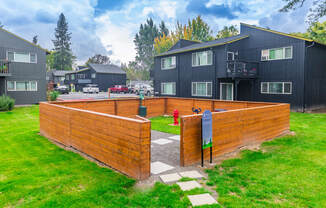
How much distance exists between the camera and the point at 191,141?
5.01 m

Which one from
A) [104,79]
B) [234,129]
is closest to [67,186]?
[234,129]

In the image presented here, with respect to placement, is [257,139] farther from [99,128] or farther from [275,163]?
[99,128]

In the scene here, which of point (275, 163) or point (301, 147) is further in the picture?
point (301, 147)

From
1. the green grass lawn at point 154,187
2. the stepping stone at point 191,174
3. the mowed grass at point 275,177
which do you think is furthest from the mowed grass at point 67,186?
the mowed grass at point 275,177

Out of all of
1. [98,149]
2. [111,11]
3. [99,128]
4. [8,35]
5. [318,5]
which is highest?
[111,11]

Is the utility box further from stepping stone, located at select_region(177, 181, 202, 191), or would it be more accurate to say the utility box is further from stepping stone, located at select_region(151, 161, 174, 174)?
stepping stone, located at select_region(177, 181, 202, 191)

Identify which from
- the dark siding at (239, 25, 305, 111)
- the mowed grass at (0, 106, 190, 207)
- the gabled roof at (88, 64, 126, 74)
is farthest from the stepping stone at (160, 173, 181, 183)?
the gabled roof at (88, 64, 126, 74)

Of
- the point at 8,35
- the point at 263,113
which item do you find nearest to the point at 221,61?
the point at 263,113

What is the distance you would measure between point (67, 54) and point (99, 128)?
248 ft

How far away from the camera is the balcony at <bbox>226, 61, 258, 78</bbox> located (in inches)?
645

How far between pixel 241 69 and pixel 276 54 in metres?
2.78

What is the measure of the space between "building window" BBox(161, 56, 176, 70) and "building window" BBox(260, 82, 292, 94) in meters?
8.93

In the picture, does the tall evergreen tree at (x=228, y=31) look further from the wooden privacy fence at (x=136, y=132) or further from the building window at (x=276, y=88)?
the wooden privacy fence at (x=136, y=132)

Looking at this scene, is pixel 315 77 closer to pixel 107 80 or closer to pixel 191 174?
pixel 191 174
